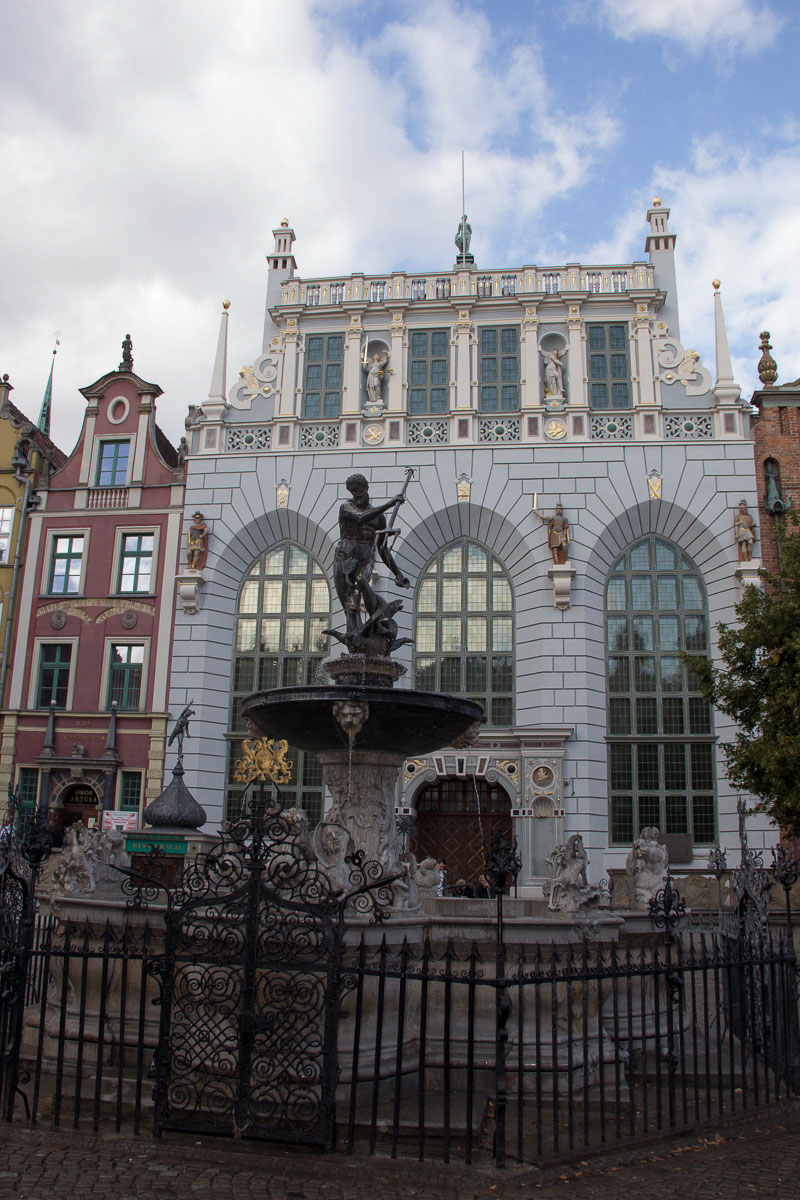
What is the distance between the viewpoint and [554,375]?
31.1 m

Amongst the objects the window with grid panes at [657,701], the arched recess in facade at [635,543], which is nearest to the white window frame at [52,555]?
the arched recess in facade at [635,543]

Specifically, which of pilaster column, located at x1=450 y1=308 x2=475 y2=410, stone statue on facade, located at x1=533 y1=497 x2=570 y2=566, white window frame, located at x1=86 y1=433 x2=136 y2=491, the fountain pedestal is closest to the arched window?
stone statue on facade, located at x1=533 y1=497 x2=570 y2=566

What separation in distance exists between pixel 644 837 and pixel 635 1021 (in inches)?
209

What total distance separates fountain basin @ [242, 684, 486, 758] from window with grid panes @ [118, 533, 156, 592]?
2097cm

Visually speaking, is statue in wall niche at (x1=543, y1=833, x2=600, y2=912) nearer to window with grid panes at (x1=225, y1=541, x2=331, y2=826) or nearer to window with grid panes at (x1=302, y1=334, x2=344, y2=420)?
window with grid panes at (x1=225, y1=541, x2=331, y2=826)

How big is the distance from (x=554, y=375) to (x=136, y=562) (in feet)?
49.2

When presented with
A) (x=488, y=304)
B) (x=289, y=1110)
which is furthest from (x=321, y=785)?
(x=289, y=1110)

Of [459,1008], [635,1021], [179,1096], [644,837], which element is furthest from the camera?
[644,837]

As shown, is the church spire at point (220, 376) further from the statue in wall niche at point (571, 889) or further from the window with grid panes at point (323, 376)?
the statue in wall niche at point (571, 889)

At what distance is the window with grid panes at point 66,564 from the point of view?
32.0m

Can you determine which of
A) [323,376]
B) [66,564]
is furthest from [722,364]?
[66,564]

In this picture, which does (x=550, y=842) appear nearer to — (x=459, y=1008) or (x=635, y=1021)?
(x=635, y=1021)

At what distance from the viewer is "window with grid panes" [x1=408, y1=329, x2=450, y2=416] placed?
31.7 metres

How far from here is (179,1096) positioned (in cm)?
731
